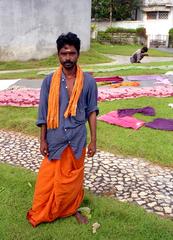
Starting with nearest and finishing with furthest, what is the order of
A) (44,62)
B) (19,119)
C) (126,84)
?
(19,119), (126,84), (44,62)

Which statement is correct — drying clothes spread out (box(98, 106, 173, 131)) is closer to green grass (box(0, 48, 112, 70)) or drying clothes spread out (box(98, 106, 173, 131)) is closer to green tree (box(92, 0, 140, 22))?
green grass (box(0, 48, 112, 70))

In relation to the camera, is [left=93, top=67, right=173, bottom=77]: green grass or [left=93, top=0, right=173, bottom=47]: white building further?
[left=93, top=0, right=173, bottom=47]: white building

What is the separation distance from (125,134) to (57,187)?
337 centimetres

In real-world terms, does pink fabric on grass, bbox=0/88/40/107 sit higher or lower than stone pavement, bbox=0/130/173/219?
higher

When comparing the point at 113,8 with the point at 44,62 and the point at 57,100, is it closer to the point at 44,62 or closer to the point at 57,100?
the point at 44,62

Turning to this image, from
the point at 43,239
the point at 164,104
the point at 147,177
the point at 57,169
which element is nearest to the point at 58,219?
the point at 43,239

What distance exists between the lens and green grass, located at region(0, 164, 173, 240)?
3.75 m

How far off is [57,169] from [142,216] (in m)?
1.08

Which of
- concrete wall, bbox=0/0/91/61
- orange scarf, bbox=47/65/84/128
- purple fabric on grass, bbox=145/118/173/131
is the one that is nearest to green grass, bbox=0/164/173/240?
orange scarf, bbox=47/65/84/128

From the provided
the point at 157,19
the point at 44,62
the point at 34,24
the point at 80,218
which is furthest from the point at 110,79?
the point at 157,19

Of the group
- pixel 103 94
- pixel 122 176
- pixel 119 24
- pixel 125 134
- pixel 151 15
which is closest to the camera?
pixel 122 176

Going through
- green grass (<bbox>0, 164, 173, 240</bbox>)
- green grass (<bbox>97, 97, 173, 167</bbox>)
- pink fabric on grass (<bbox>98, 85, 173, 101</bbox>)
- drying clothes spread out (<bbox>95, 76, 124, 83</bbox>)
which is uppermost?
drying clothes spread out (<bbox>95, 76, 124, 83</bbox>)

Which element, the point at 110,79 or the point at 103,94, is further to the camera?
the point at 110,79

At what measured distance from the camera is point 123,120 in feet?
25.1
